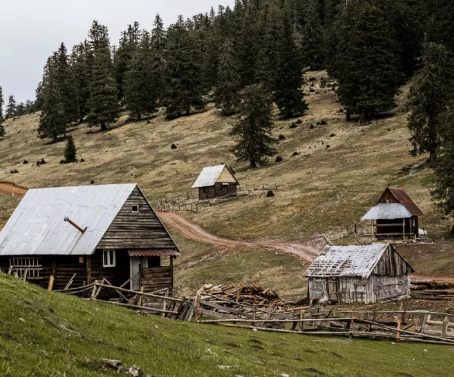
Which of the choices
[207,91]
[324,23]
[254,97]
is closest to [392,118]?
[254,97]

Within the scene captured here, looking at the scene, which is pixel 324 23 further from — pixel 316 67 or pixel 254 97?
pixel 254 97

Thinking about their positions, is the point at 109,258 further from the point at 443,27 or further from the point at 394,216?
the point at 443,27

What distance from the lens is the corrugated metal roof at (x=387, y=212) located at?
63.5m

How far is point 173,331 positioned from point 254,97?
252 feet

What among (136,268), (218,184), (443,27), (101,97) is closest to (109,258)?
(136,268)

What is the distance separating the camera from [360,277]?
150 feet

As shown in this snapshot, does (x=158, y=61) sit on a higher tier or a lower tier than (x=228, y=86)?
higher

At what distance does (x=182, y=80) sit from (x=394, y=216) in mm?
78991

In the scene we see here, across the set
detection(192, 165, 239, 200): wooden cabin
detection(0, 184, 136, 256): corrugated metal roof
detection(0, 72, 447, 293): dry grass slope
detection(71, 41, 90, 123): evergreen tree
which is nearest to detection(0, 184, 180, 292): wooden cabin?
detection(0, 184, 136, 256): corrugated metal roof

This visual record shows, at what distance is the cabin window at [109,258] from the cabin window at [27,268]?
4256 mm

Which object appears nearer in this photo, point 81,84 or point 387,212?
point 387,212

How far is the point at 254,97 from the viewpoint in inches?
3856

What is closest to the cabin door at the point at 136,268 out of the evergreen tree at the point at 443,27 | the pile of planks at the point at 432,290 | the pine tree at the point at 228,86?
the pile of planks at the point at 432,290

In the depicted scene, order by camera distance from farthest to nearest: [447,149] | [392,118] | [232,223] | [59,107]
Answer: [59,107], [392,118], [232,223], [447,149]
